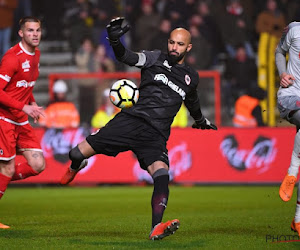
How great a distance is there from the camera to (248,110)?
1628cm

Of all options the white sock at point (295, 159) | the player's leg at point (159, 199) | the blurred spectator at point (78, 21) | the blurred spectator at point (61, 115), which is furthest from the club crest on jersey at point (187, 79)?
Answer: the blurred spectator at point (78, 21)

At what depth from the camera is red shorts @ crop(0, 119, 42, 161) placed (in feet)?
28.3

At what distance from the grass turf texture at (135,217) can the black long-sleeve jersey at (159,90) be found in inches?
48.8

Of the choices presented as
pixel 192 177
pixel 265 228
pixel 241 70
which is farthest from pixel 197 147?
pixel 265 228

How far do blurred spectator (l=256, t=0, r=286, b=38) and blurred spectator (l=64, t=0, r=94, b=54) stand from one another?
4468 millimetres

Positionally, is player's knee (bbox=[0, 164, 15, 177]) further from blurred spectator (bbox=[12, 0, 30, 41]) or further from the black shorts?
blurred spectator (bbox=[12, 0, 30, 41])

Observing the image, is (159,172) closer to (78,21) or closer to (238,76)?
(238,76)

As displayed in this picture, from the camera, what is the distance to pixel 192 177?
1539cm

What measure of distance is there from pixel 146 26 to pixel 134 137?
11614 millimetres

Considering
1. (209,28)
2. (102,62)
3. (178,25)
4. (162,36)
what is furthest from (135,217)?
(209,28)

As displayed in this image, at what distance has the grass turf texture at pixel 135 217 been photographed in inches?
270

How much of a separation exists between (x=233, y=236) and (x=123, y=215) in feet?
9.21

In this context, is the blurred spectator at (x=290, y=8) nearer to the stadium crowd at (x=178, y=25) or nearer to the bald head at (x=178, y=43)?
the stadium crowd at (x=178, y=25)

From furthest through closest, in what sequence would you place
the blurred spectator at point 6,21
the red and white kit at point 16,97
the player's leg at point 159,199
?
the blurred spectator at point 6,21 < the red and white kit at point 16,97 < the player's leg at point 159,199
